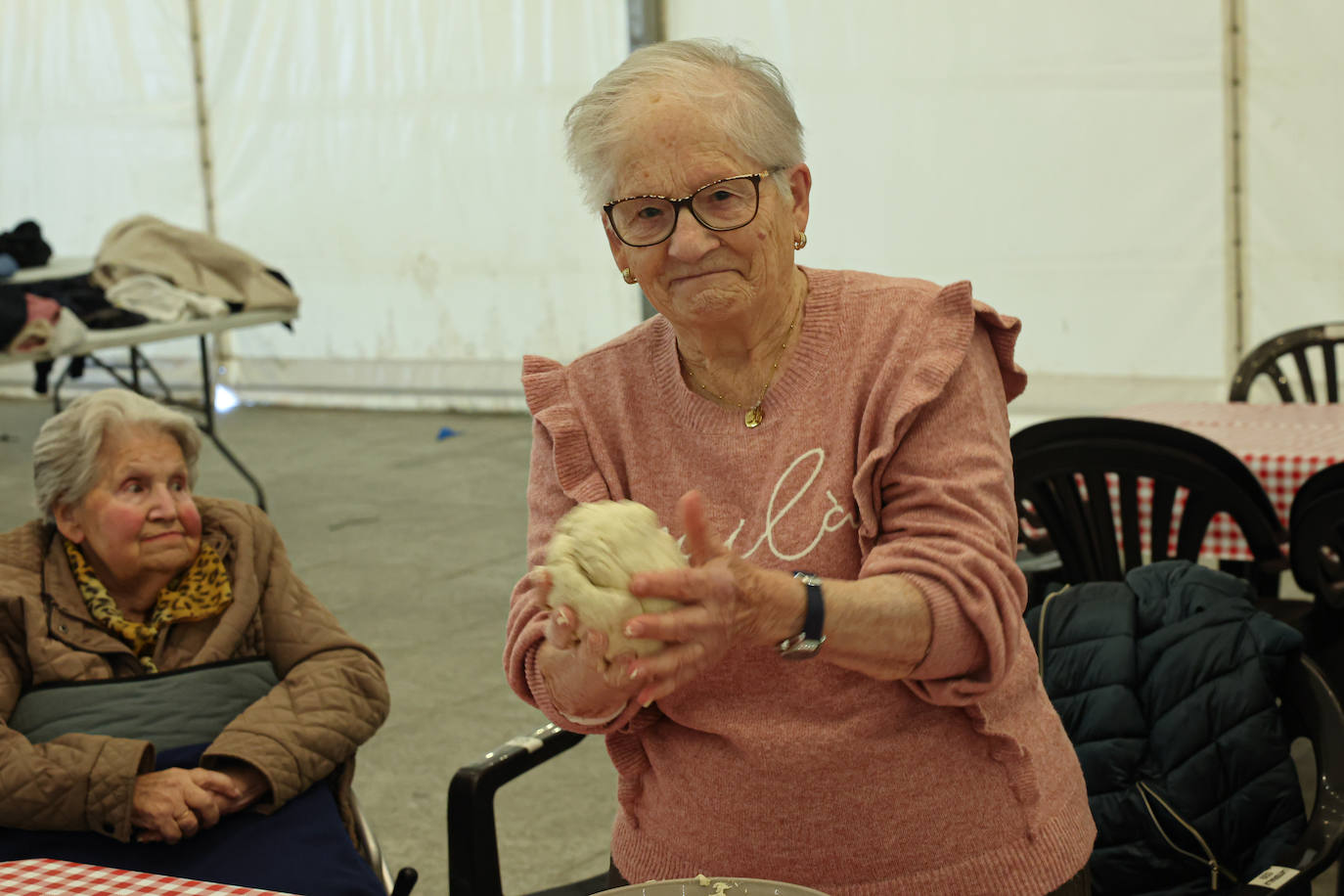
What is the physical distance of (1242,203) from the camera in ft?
21.7

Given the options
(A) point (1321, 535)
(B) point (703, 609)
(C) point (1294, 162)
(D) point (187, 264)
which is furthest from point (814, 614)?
(C) point (1294, 162)

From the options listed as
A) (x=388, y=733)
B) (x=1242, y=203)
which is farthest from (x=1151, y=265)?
(x=388, y=733)

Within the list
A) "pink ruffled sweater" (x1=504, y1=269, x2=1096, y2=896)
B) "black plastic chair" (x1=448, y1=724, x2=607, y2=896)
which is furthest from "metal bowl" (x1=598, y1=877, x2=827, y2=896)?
"black plastic chair" (x1=448, y1=724, x2=607, y2=896)

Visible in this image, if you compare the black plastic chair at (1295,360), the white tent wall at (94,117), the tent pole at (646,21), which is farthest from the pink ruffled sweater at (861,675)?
the white tent wall at (94,117)

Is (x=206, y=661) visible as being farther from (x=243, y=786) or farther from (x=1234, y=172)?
(x=1234, y=172)

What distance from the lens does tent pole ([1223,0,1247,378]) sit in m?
6.46

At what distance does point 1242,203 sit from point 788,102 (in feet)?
18.3

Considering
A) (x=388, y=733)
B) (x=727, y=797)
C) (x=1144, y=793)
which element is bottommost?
(x=388, y=733)

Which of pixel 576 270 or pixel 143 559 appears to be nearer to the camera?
pixel 143 559

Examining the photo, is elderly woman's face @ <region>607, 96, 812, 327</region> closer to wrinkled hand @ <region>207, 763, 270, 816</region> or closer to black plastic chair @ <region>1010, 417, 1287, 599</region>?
wrinkled hand @ <region>207, 763, 270, 816</region>

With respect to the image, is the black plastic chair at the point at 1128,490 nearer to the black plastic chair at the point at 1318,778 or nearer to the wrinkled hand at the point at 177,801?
the black plastic chair at the point at 1318,778

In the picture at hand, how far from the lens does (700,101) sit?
1579 mm

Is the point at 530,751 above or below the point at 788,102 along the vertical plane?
below

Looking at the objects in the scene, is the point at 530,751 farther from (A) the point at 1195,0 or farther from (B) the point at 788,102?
(A) the point at 1195,0
